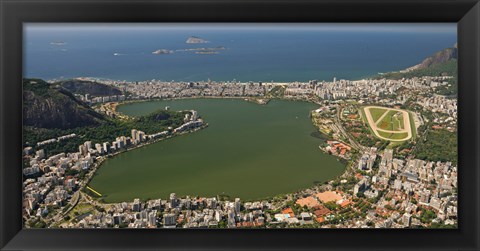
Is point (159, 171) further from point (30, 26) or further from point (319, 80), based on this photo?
point (319, 80)

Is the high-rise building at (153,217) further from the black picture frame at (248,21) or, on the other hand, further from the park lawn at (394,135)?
the park lawn at (394,135)

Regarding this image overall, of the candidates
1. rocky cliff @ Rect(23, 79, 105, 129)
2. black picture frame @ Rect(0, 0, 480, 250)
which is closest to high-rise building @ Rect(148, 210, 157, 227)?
black picture frame @ Rect(0, 0, 480, 250)

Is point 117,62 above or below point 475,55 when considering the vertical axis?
above

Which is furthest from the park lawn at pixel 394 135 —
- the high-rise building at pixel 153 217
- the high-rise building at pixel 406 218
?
the high-rise building at pixel 153 217

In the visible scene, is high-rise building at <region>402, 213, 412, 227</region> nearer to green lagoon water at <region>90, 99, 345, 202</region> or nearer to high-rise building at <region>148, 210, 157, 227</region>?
green lagoon water at <region>90, 99, 345, 202</region>

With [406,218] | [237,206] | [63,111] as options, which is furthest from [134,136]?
[406,218]

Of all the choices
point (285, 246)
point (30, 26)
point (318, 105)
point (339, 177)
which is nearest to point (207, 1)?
point (30, 26)

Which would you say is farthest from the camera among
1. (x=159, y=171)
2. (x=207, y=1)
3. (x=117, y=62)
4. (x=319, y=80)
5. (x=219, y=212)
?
(x=319, y=80)
